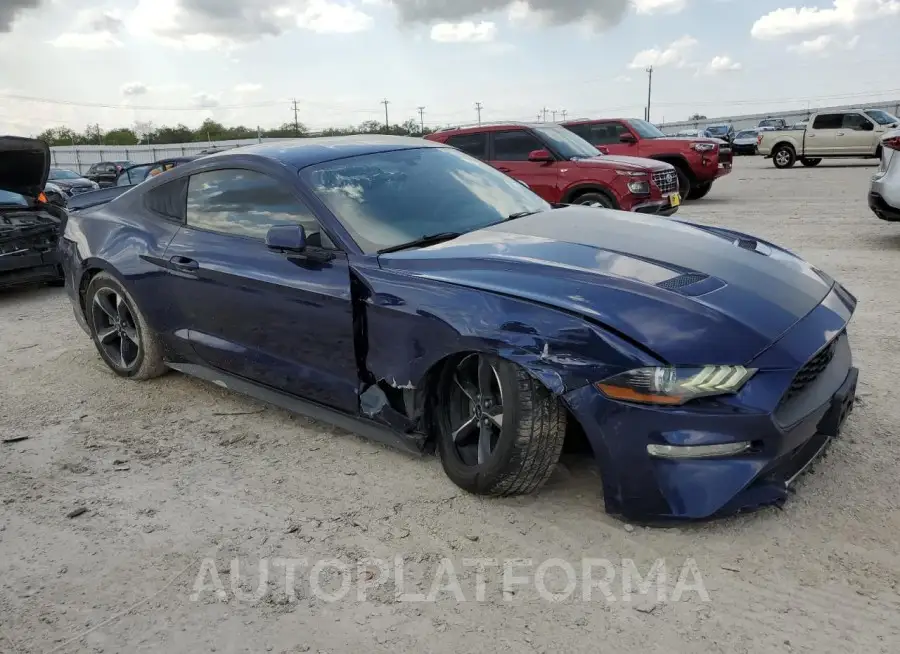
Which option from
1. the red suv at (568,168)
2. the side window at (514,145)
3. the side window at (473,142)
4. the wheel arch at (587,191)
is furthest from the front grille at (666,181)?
the side window at (473,142)

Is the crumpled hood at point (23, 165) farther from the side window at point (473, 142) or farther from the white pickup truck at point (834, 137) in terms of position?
the white pickup truck at point (834, 137)

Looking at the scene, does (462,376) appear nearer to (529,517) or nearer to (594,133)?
(529,517)

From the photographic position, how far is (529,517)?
282cm

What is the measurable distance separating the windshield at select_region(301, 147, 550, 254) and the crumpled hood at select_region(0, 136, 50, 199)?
5367 millimetres

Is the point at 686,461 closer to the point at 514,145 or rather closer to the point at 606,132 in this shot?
the point at 514,145

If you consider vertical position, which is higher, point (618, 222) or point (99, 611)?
point (618, 222)

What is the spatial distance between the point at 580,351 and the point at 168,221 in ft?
9.07

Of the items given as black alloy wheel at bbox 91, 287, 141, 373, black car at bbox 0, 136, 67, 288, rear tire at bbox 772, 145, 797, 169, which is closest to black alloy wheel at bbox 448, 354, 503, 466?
black alloy wheel at bbox 91, 287, 141, 373

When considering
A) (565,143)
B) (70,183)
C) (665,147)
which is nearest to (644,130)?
(665,147)

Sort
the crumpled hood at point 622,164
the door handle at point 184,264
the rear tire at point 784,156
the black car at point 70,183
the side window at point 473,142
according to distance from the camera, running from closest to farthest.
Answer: the door handle at point 184,264
the crumpled hood at point 622,164
the side window at point 473,142
the black car at point 70,183
the rear tire at point 784,156

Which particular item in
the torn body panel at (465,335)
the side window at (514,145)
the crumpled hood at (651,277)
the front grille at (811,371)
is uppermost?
the side window at (514,145)

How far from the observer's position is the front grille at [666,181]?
980cm

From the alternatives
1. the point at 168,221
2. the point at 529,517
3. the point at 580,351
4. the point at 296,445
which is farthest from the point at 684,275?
the point at 168,221

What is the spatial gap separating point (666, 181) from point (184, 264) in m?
7.78
